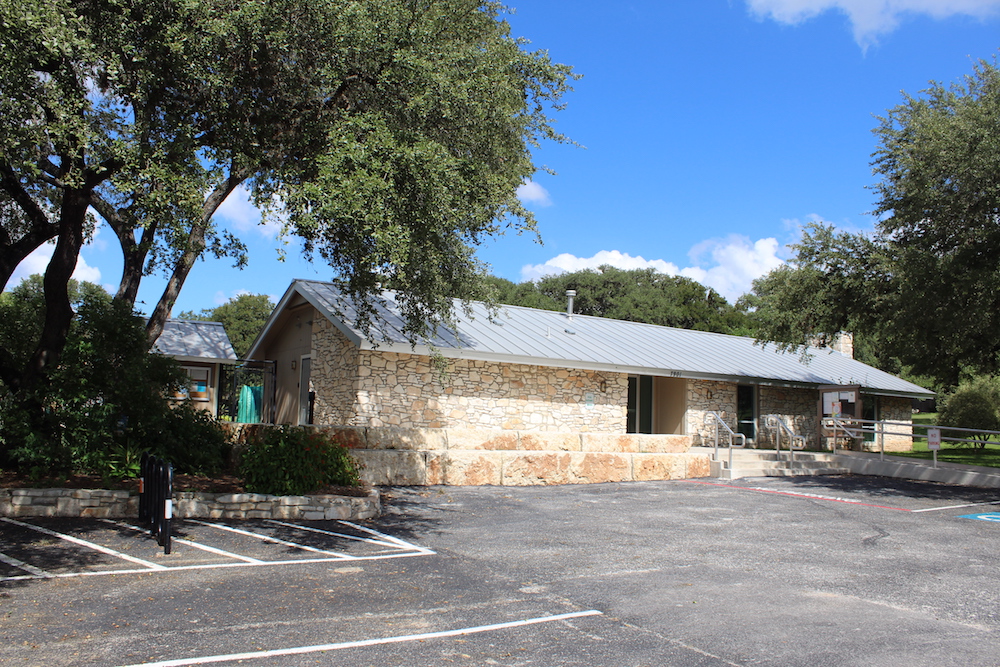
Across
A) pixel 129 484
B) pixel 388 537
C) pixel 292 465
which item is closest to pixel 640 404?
pixel 292 465

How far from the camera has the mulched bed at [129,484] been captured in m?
9.88

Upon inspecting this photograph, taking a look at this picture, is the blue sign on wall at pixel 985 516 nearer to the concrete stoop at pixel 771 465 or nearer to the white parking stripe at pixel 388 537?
the concrete stoop at pixel 771 465

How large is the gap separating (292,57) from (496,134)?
288 cm

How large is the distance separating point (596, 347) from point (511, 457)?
727 cm

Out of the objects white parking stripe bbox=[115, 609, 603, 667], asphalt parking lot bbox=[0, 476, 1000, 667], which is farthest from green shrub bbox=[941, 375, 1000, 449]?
white parking stripe bbox=[115, 609, 603, 667]

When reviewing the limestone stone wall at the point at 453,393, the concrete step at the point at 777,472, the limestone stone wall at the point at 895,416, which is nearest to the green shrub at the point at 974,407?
the limestone stone wall at the point at 895,416

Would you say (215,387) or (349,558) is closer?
(349,558)

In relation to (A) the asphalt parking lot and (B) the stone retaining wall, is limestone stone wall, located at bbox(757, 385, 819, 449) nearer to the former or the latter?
(A) the asphalt parking lot

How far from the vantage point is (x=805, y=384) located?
2389cm

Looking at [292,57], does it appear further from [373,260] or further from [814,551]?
[814,551]

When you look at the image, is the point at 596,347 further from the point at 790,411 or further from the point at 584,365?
the point at 790,411

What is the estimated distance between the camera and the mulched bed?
9875mm

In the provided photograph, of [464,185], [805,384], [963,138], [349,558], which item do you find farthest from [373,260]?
[805,384]

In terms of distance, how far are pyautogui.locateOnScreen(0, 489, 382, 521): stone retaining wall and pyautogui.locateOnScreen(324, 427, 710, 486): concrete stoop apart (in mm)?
2738
